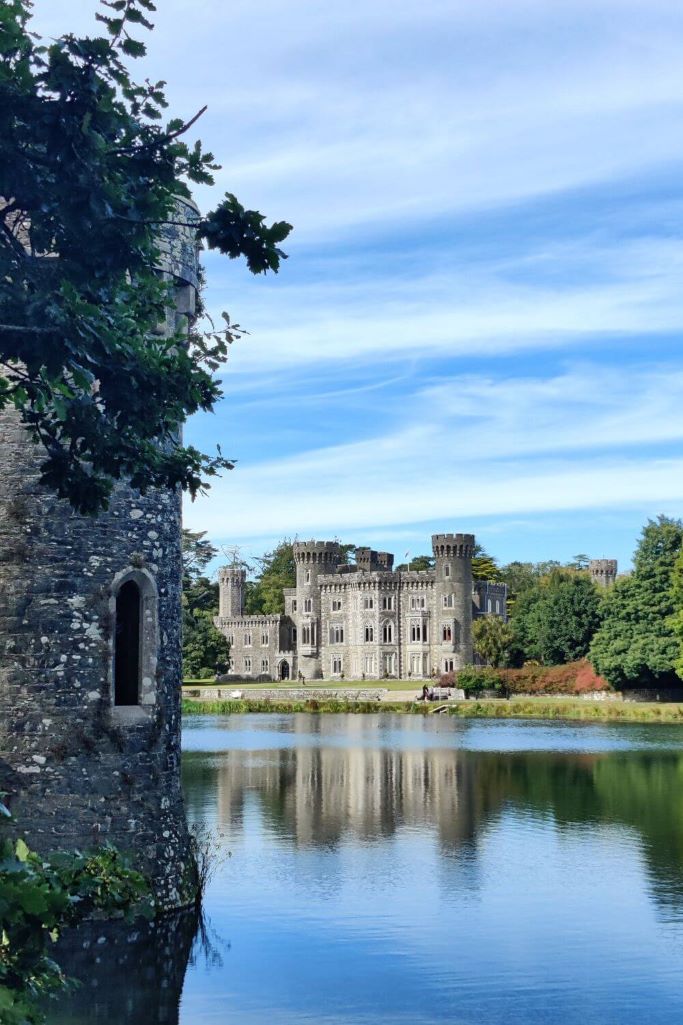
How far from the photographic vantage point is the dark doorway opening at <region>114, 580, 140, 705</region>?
42.7ft

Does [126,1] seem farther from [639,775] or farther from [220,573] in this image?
[220,573]

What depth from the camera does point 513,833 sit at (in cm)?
2141

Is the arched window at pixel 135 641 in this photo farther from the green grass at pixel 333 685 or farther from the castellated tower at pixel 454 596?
the castellated tower at pixel 454 596

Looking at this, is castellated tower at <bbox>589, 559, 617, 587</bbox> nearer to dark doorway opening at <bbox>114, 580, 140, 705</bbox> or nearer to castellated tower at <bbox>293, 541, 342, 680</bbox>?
castellated tower at <bbox>293, 541, 342, 680</bbox>

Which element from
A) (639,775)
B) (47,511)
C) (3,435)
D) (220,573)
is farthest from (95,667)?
(220,573)

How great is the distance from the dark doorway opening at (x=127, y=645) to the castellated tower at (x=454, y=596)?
294 ft

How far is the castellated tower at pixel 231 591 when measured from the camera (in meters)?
122

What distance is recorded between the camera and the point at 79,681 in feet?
40.3

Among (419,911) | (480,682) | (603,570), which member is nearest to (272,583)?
(603,570)

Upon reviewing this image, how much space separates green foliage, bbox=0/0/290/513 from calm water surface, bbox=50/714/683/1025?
6001 mm

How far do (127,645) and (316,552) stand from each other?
9746 cm

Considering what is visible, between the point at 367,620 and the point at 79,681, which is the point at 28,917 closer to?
the point at 79,681

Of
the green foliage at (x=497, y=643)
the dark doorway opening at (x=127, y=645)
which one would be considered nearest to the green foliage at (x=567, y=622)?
the green foliage at (x=497, y=643)

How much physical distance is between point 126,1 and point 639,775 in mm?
27470
